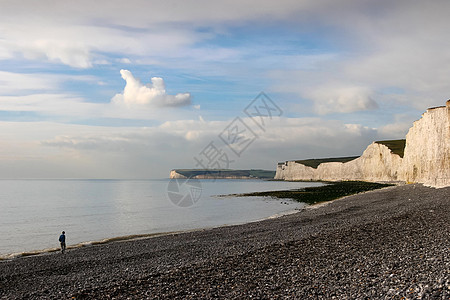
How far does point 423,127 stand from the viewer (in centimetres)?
5234

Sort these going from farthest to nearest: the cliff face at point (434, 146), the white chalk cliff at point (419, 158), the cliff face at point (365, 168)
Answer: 1. the cliff face at point (365, 168)
2. the white chalk cliff at point (419, 158)
3. the cliff face at point (434, 146)

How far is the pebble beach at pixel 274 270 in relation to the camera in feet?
28.0

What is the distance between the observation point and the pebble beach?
8547 mm

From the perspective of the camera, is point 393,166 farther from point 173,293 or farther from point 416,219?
point 173,293

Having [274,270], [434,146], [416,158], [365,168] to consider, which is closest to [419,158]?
[416,158]

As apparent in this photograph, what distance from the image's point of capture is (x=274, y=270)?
1102 centimetres

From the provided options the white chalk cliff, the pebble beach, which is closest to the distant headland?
the white chalk cliff

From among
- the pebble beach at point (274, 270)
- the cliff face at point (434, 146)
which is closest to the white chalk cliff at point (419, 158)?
the cliff face at point (434, 146)

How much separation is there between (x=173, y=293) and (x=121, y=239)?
58.7ft

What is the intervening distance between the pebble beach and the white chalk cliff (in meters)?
27.0

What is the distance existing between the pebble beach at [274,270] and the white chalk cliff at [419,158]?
26969mm

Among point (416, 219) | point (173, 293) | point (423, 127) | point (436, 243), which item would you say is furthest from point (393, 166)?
point (173, 293)

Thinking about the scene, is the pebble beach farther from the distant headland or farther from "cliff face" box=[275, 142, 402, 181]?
"cliff face" box=[275, 142, 402, 181]

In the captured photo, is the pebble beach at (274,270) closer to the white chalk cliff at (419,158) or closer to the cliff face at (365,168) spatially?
the white chalk cliff at (419,158)
